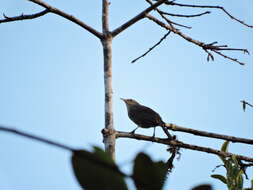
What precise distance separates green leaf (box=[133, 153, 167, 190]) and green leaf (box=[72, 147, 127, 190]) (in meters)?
0.03

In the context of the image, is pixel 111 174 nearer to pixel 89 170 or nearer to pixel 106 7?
pixel 89 170

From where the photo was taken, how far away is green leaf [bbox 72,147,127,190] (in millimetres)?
649

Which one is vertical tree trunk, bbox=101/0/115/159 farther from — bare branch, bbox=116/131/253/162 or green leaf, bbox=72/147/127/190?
green leaf, bbox=72/147/127/190

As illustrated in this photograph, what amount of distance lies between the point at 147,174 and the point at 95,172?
8 centimetres

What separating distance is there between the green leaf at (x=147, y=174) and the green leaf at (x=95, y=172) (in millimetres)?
30

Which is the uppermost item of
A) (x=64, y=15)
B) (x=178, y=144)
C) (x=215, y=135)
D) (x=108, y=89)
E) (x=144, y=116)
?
(x=64, y=15)

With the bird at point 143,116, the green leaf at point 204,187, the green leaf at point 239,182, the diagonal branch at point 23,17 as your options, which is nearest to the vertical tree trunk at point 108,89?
the diagonal branch at point 23,17

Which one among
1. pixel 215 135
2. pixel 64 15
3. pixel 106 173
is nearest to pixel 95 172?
pixel 106 173

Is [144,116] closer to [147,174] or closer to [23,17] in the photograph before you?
[23,17]

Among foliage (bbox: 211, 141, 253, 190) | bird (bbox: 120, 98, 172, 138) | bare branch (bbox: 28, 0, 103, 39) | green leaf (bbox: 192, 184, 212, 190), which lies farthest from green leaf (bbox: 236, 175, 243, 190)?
bird (bbox: 120, 98, 172, 138)

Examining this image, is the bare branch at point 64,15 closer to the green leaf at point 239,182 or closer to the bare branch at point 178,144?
the bare branch at point 178,144

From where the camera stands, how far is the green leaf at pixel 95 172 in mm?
649

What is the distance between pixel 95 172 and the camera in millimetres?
680

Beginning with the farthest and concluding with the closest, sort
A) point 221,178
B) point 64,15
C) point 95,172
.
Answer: point 64,15 < point 221,178 < point 95,172
